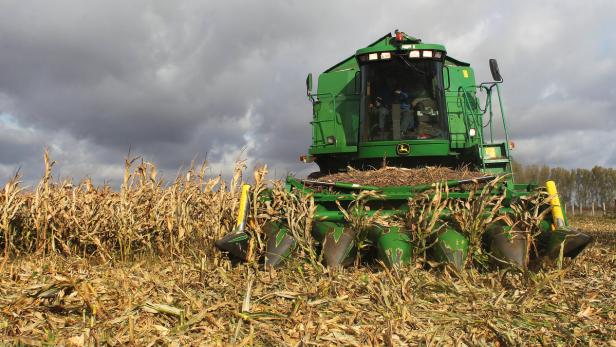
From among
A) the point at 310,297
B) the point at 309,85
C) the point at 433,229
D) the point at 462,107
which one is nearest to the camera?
the point at 310,297

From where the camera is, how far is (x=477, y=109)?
6.29 m

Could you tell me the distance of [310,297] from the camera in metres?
2.82

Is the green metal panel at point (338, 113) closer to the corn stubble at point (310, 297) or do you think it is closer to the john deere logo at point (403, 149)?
the john deere logo at point (403, 149)

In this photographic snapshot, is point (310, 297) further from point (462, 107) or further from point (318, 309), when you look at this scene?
point (462, 107)

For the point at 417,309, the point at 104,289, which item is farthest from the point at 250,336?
the point at 104,289

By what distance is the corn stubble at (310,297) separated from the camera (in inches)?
92.9

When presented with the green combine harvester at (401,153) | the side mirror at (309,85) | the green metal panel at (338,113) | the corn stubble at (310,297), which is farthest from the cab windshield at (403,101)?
the corn stubble at (310,297)

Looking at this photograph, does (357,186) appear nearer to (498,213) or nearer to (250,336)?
(498,213)

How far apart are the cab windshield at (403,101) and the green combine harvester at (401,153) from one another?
1 centimetres

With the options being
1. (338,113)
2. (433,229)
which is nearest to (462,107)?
(338,113)

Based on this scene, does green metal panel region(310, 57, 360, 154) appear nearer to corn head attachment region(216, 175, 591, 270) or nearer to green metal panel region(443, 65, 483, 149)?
green metal panel region(443, 65, 483, 149)

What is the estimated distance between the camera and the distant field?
233 cm

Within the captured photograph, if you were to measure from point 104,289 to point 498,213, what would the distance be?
2921mm

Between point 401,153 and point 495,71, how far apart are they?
55.5 inches
